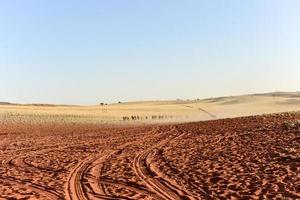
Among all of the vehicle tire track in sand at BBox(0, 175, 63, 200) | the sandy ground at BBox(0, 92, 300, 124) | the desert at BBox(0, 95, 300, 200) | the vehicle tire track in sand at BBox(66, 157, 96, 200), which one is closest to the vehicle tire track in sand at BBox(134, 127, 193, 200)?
the desert at BBox(0, 95, 300, 200)

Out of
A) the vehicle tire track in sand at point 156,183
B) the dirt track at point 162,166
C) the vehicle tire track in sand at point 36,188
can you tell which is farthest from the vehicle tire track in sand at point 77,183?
the vehicle tire track in sand at point 156,183

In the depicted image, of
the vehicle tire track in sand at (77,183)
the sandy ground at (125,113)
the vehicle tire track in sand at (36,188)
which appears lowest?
the vehicle tire track in sand at (36,188)

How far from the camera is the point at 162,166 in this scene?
1526cm

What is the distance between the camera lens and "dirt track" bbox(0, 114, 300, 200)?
11.5m

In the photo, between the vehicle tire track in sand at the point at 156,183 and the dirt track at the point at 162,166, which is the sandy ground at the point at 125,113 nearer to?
the dirt track at the point at 162,166

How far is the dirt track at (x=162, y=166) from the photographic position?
1148 centimetres

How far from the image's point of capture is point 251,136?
2127cm

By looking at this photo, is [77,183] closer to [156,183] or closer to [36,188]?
[36,188]

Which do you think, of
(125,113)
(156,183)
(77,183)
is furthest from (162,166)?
(125,113)

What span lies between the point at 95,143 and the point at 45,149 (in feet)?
9.23

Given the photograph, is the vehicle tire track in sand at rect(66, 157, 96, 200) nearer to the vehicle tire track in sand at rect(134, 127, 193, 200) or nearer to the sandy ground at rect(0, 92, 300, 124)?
the vehicle tire track in sand at rect(134, 127, 193, 200)

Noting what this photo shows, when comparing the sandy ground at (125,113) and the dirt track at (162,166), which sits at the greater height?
the sandy ground at (125,113)

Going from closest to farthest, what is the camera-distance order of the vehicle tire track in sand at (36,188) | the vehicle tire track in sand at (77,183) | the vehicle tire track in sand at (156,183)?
the vehicle tire track in sand at (156,183)
the vehicle tire track in sand at (77,183)
the vehicle tire track in sand at (36,188)

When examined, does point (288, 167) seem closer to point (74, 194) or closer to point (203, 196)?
point (203, 196)
